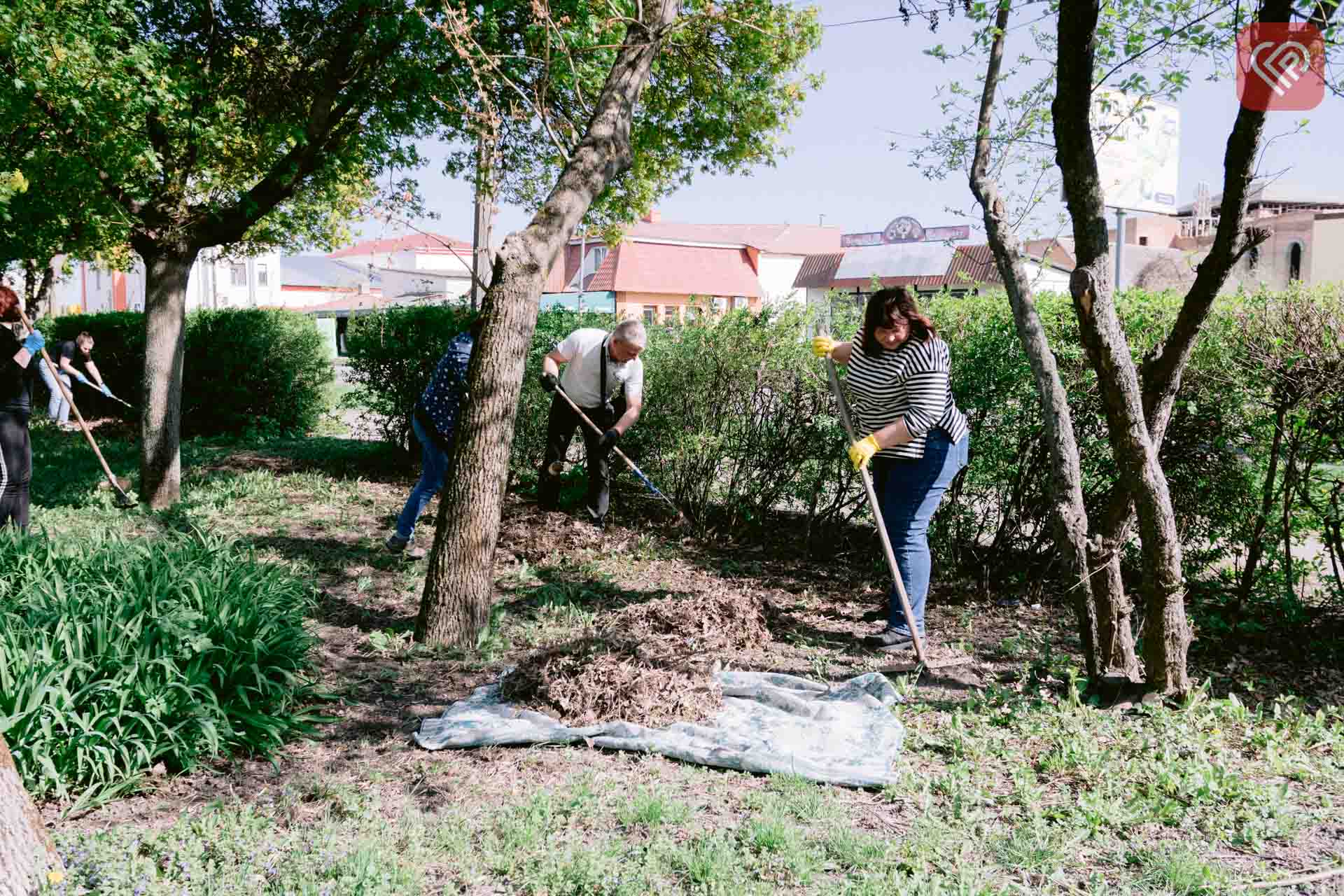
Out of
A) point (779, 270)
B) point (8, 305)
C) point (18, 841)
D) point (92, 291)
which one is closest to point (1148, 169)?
point (8, 305)

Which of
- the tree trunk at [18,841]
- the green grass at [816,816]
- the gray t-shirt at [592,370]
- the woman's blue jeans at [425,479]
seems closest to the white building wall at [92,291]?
the gray t-shirt at [592,370]

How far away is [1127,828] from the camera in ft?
9.81

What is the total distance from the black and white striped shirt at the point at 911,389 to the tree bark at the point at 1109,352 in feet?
3.24

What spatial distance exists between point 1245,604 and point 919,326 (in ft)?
6.99

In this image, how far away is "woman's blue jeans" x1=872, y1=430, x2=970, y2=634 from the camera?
478cm

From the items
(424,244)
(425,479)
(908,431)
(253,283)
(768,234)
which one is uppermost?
(768,234)

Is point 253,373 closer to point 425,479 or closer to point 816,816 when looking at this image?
point 425,479

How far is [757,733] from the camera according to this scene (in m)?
3.72

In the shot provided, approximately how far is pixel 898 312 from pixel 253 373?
10592 millimetres

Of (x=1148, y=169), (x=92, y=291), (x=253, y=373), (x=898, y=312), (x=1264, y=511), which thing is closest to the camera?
(x=1264, y=511)

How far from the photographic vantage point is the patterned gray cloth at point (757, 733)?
11.2 feet

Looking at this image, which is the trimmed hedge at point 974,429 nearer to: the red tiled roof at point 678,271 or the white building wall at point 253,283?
the red tiled roof at point 678,271

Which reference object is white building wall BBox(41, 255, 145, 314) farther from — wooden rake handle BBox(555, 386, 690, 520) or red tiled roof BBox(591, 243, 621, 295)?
wooden rake handle BBox(555, 386, 690, 520)

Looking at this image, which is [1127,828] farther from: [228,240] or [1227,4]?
[228,240]
